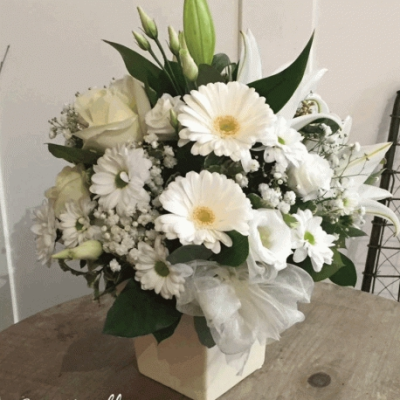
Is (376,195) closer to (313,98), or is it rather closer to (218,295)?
(313,98)

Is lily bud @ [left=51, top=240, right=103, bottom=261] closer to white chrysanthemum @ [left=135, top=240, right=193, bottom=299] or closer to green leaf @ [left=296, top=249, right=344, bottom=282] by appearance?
white chrysanthemum @ [left=135, top=240, right=193, bottom=299]

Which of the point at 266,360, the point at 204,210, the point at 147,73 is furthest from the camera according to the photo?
the point at 266,360

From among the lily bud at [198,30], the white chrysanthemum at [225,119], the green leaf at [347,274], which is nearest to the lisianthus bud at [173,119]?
the white chrysanthemum at [225,119]

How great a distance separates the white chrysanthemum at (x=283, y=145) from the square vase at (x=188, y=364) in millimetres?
248

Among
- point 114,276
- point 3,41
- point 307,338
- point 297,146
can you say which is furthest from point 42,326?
point 3,41

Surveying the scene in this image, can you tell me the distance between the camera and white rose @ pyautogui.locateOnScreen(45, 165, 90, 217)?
69 cm

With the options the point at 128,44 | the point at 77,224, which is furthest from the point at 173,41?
the point at 128,44

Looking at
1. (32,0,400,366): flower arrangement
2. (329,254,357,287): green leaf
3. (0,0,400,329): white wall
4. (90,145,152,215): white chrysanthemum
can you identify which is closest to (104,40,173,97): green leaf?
(32,0,400,366): flower arrangement

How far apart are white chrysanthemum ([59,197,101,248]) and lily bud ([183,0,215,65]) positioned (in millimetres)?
238

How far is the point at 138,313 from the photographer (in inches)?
25.1

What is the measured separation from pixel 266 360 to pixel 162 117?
46 cm

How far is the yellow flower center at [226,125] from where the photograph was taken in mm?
617

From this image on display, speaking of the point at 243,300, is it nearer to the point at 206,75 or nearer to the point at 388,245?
the point at 206,75

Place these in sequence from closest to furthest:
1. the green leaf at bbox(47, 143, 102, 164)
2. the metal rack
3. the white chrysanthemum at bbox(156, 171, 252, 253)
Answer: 1. the white chrysanthemum at bbox(156, 171, 252, 253)
2. the green leaf at bbox(47, 143, 102, 164)
3. the metal rack
